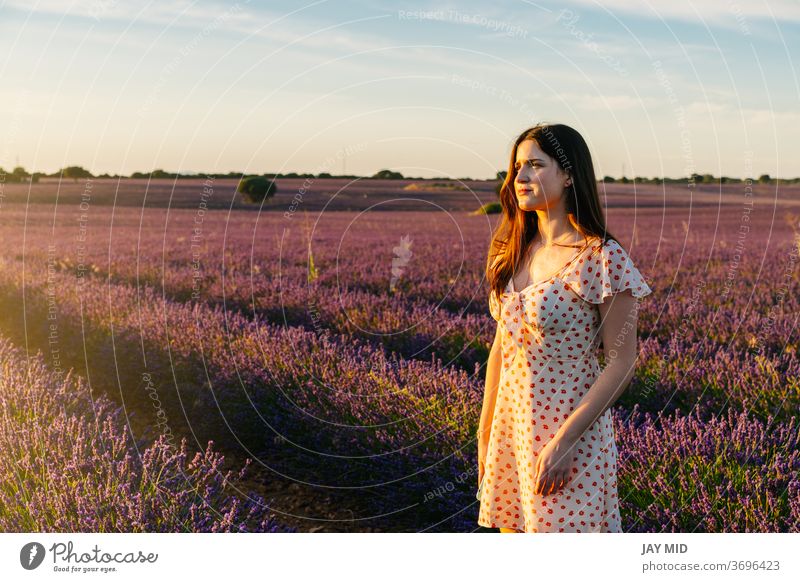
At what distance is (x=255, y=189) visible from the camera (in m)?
15.8

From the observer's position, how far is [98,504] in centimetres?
309

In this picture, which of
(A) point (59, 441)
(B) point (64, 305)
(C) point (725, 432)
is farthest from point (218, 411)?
(C) point (725, 432)

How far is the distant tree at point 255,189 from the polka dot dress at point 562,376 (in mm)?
12780

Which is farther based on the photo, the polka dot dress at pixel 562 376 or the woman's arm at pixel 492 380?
the woman's arm at pixel 492 380

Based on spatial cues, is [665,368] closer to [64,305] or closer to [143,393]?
[143,393]

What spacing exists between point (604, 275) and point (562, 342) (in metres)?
0.25

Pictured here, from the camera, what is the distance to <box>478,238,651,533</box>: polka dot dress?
2.36 meters

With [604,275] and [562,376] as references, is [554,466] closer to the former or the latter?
[562,376]

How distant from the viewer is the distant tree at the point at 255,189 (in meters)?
15.2

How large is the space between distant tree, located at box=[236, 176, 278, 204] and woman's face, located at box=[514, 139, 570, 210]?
1276 centimetres
